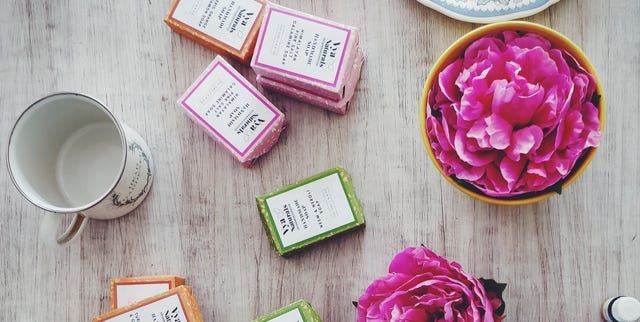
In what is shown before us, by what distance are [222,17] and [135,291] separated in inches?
13.3

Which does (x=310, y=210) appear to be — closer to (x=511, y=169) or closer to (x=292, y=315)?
(x=292, y=315)

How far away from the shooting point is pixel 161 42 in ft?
2.58

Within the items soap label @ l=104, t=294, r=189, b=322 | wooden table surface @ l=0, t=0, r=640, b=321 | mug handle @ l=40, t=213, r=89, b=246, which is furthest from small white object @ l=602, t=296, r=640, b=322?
mug handle @ l=40, t=213, r=89, b=246

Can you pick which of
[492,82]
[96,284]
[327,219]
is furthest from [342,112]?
[96,284]

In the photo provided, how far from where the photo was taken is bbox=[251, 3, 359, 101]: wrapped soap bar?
0.68 meters

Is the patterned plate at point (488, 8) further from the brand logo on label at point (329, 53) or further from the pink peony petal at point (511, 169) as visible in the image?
the pink peony petal at point (511, 169)

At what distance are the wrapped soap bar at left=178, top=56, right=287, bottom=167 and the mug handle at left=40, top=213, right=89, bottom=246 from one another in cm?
17

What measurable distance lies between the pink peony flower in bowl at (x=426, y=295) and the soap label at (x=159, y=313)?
22 centimetres

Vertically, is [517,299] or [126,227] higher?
[126,227]

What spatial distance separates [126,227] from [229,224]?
0.42 feet

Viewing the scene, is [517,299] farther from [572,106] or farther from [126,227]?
[126,227]

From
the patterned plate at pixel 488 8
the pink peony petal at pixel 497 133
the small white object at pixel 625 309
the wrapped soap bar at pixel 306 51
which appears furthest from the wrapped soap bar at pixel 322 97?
the small white object at pixel 625 309

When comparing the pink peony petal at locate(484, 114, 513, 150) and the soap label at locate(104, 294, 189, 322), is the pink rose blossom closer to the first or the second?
the pink peony petal at locate(484, 114, 513, 150)

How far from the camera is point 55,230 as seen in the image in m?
0.67
